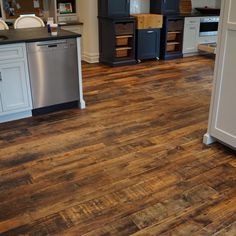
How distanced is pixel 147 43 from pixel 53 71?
2.87 meters

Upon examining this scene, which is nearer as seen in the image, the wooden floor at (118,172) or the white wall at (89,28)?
the wooden floor at (118,172)

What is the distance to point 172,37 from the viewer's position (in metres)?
6.34

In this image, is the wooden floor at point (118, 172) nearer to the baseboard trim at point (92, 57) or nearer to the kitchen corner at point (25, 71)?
the kitchen corner at point (25, 71)

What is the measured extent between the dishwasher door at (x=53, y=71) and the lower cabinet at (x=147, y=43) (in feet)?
8.08

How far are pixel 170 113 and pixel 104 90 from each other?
120 cm

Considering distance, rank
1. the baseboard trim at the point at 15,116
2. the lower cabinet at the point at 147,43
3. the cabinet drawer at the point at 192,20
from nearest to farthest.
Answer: the baseboard trim at the point at 15,116, the lower cabinet at the point at 147,43, the cabinet drawer at the point at 192,20

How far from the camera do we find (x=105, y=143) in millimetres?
3080

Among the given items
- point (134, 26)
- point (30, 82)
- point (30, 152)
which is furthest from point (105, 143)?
point (134, 26)

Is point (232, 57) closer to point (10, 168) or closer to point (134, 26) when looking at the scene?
point (10, 168)

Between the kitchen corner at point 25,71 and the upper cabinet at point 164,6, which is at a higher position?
the upper cabinet at point 164,6

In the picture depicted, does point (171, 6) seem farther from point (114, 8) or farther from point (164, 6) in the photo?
point (114, 8)

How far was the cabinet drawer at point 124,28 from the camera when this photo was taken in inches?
219

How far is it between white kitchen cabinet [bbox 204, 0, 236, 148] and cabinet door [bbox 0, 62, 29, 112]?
197 cm

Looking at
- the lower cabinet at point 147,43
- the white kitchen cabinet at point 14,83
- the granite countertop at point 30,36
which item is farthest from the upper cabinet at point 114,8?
the white kitchen cabinet at point 14,83
